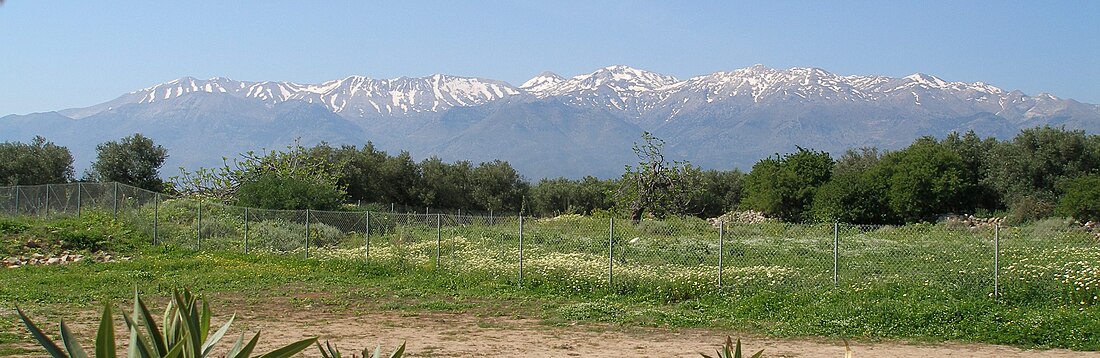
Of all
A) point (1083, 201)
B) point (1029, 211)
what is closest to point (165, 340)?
point (1083, 201)

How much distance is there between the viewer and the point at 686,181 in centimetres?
3966

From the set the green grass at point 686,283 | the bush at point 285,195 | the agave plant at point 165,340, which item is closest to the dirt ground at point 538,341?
the green grass at point 686,283

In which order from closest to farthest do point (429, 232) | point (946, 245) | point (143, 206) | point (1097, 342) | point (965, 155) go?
point (1097, 342) < point (946, 245) < point (429, 232) < point (143, 206) < point (965, 155)

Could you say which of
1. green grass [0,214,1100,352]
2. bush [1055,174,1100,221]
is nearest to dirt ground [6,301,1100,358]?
A: green grass [0,214,1100,352]

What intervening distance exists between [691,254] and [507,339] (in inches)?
315

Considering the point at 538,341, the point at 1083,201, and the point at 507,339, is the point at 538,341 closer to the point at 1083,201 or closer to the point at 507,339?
the point at 507,339

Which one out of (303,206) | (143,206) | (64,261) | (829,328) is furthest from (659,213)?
(829,328)

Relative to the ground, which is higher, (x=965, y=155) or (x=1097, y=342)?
(x=965, y=155)

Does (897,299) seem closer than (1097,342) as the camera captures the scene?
No

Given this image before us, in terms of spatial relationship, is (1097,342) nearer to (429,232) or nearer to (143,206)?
(429,232)

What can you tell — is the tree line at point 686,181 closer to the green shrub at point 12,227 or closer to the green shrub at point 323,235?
the green shrub at point 323,235

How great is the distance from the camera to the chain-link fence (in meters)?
14.7

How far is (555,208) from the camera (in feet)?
211

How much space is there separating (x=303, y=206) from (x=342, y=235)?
5.41m
